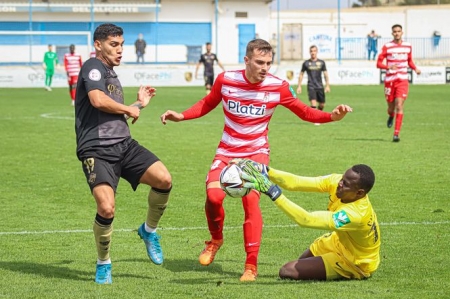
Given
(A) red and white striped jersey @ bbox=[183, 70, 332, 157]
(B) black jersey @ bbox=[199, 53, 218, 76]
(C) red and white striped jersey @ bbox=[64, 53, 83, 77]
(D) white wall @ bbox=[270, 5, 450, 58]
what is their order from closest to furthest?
(A) red and white striped jersey @ bbox=[183, 70, 332, 157], (C) red and white striped jersey @ bbox=[64, 53, 83, 77], (B) black jersey @ bbox=[199, 53, 218, 76], (D) white wall @ bbox=[270, 5, 450, 58]

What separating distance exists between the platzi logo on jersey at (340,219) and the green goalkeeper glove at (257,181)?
533mm

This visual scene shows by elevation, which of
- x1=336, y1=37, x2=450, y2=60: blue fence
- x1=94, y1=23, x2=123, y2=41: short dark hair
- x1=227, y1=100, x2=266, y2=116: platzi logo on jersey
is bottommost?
x1=227, y1=100, x2=266, y2=116: platzi logo on jersey

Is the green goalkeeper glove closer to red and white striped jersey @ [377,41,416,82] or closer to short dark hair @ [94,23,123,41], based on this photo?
short dark hair @ [94,23,123,41]

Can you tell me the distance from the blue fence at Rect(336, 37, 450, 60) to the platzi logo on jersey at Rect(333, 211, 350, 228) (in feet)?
175

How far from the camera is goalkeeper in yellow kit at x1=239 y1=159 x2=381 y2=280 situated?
6.82 m

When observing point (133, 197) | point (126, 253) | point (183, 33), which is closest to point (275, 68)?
point (183, 33)

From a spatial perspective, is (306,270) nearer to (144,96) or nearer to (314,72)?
(144,96)

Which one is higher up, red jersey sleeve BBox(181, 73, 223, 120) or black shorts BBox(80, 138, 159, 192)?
red jersey sleeve BBox(181, 73, 223, 120)

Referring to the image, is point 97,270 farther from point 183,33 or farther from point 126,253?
point 183,33

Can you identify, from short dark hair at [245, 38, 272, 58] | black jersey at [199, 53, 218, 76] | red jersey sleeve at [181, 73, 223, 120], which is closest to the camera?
short dark hair at [245, 38, 272, 58]

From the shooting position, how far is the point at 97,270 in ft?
24.4

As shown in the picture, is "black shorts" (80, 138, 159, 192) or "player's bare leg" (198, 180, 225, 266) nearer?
"black shorts" (80, 138, 159, 192)

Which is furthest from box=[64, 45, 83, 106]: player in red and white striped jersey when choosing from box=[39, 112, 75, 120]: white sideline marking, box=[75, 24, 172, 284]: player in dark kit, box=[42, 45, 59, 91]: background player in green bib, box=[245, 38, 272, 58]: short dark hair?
box=[245, 38, 272, 58]: short dark hair

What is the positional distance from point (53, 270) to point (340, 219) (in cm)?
272
